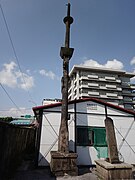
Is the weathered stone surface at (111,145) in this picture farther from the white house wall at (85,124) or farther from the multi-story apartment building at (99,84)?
the multi-story apartment building at (99,84)

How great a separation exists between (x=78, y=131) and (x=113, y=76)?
41.6 metres

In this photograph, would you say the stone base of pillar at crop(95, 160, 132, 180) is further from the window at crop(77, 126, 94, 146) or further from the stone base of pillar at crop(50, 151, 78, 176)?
the window at crop(77, 126, 94, 146)

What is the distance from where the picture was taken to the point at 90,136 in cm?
784

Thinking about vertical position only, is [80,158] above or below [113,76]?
below

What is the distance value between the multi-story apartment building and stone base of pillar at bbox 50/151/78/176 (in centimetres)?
3504

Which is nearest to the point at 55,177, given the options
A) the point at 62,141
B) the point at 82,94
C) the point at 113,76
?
the point at 62,141

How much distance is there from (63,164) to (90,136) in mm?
2876

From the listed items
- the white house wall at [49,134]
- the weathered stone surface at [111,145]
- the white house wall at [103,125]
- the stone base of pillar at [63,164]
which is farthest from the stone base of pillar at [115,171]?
the white house wall at [49,134]

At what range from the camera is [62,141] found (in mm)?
5977

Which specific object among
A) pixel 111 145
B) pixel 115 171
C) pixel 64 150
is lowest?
pixel 115 171

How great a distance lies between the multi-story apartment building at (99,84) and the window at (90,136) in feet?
106

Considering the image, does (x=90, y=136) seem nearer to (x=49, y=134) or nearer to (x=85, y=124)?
(x=85, y=124)

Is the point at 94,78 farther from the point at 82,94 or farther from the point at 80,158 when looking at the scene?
the point at 80,158

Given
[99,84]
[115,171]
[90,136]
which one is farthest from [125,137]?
[99,84]
